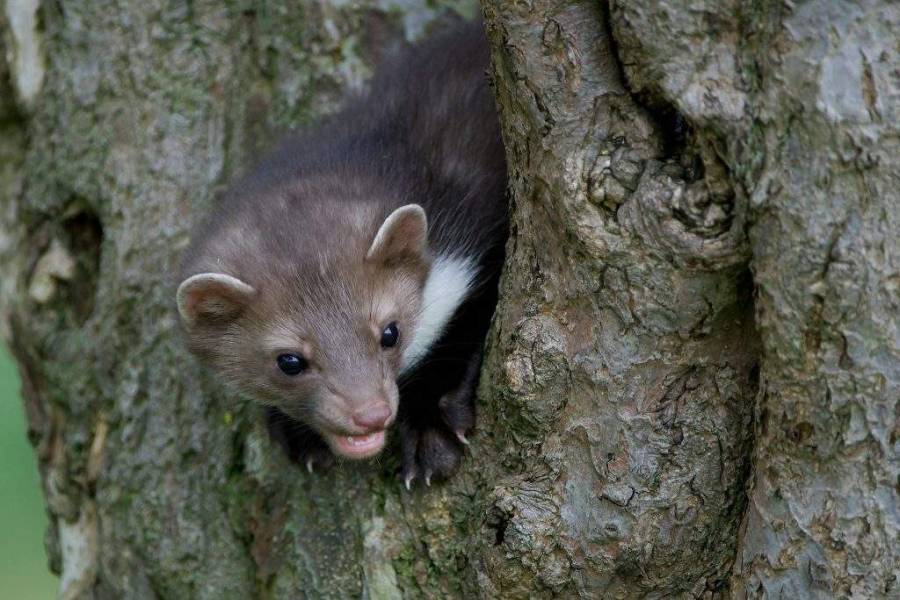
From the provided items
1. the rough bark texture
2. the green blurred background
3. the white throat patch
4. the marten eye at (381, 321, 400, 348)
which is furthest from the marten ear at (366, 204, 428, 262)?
the green blurred background

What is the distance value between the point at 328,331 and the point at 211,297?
0.41 m

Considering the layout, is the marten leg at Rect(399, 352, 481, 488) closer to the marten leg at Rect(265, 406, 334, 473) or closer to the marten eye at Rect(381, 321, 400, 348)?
the marten eye at Rect(381, 321, 400, 348)

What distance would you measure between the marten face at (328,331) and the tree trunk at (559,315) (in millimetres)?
347

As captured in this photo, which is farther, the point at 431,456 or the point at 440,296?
the point at 440,296

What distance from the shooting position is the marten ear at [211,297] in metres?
3.64

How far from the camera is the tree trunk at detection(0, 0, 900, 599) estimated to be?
7.98 feet

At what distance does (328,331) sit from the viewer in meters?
3.68

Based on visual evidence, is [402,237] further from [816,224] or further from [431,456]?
[816,224]

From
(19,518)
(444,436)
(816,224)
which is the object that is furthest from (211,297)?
(19,518)

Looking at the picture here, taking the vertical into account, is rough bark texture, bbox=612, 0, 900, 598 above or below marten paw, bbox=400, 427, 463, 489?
above

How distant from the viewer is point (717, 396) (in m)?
2.95

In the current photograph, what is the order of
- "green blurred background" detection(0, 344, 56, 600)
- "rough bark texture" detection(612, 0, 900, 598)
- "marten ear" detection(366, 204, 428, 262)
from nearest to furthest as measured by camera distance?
"rough bark texture" detection(612, 0, 900, 598)
"marten ear" detection(366, 204, 428, 262)
"green blurred background" detection(0, 344, 56, 600)

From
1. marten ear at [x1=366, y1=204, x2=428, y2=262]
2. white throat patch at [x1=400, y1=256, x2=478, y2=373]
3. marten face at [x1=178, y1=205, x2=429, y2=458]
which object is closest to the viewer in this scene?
marten face at [x1=178, y1=205, x2=429, y2=458]

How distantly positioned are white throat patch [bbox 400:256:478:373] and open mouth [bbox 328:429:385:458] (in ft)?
1.50
